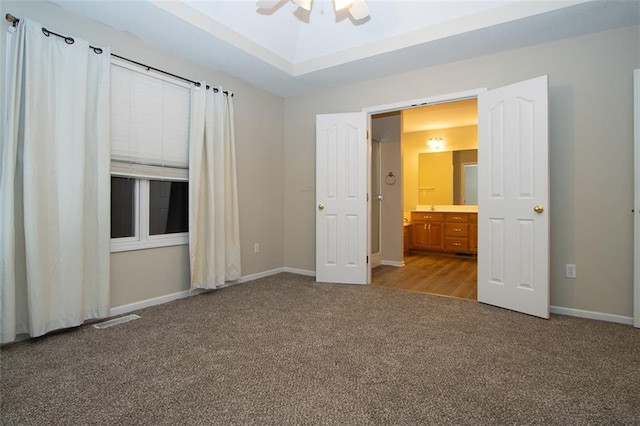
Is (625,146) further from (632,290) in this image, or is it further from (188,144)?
(188,144)

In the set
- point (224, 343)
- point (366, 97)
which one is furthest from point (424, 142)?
point (224, 343)

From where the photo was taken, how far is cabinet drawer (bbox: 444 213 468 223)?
20.3 feet

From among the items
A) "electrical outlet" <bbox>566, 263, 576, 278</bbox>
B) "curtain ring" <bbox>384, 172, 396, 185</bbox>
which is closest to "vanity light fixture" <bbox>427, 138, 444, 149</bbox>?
"curtain ring" <bbox>384, 172, 396, 185</bbox>

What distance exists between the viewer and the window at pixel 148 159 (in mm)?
2811

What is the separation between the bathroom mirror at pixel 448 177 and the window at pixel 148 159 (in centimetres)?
529

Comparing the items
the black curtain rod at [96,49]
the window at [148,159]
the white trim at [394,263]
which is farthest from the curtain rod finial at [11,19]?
the white trim at [394,263]

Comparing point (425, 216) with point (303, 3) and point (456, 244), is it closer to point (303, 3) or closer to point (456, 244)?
point (456, 244)

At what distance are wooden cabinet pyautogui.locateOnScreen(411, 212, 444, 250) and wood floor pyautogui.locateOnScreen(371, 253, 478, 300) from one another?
1.96 ft

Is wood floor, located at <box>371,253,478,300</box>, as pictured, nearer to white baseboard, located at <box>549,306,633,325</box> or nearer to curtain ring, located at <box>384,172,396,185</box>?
white baseboard, located at <box>549,306,633,325</box>

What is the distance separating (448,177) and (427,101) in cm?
366

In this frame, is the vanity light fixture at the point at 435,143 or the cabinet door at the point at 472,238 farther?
the vanity light fixture at the point at 435,143

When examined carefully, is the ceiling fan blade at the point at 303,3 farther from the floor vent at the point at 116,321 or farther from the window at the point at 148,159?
the floor vent at the point at 116,321

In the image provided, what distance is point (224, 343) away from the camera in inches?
87.8

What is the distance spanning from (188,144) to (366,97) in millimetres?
2157
